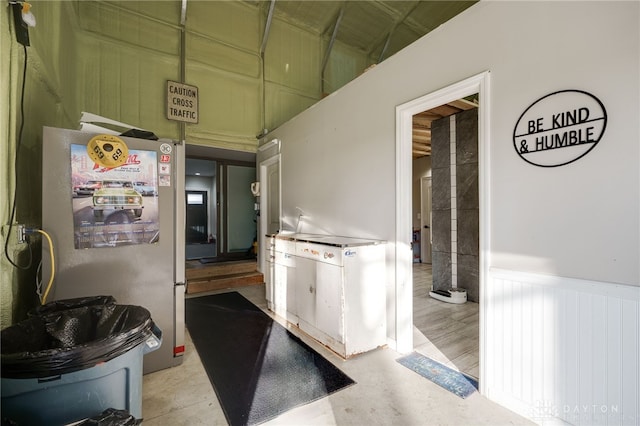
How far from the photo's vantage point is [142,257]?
2070 millimetres

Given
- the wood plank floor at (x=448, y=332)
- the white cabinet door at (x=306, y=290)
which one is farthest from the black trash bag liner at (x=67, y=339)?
the wood plank floor at (x=448, y=332)

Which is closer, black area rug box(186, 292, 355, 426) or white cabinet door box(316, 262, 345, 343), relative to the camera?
black area rug box(186, 292, 355, 426)

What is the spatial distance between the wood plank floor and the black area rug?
3.02 feet

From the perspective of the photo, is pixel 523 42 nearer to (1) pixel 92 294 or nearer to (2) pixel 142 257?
(2) pixel 142 257

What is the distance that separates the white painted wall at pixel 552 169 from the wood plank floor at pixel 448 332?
38cm

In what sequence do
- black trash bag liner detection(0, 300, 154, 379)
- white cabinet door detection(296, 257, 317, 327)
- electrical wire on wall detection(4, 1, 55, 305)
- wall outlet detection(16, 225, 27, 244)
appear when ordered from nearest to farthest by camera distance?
black trash bag liner detection(0, 300, 154, 379)
electrical wire on wall detection(4, 1, 55, 305)
wall outlet detection(16, 225, 27, 244)
white cabinet door detection(296, 257, 317, 327)

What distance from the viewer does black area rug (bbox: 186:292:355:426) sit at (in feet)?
5.80

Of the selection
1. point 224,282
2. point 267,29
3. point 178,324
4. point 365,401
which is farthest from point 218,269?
point 267,29

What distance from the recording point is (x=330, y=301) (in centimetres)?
240

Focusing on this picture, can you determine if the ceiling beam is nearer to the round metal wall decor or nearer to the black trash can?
the round metal wall decor

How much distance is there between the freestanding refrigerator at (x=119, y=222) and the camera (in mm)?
1781

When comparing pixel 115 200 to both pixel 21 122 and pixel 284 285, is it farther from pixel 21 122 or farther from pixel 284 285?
pixel 284 285

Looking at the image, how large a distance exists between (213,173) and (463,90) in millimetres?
5172

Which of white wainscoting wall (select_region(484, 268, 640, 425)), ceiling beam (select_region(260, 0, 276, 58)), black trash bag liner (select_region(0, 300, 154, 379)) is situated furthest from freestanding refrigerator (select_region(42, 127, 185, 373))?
ceiling beam (select_region(260, 0, 276, 58))
